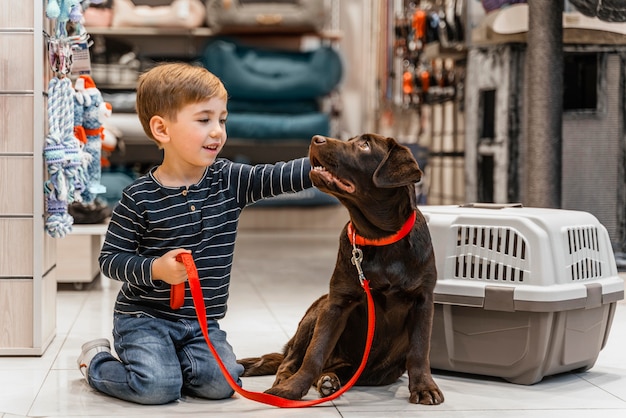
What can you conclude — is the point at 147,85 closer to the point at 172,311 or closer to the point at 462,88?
the point at 172,311

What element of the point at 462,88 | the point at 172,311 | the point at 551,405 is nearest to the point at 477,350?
the point at 551,405

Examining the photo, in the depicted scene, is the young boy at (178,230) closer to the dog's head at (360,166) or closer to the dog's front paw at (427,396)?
the dog's head at (360,166)

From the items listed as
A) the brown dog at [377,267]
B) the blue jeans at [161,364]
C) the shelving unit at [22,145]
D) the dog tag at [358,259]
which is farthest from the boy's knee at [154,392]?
the shelving unit at [22,145]

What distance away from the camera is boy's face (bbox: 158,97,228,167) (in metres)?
2.05

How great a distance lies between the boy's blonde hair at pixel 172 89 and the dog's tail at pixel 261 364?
658 millimetres

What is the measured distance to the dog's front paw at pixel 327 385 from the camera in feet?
6.74

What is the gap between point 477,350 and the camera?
2234mm

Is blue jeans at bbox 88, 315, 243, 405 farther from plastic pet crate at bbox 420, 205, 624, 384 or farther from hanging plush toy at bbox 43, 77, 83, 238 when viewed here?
plastic pet crate at bbox 420, 205, 624, 384

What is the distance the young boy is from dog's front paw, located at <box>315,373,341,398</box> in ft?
0.61

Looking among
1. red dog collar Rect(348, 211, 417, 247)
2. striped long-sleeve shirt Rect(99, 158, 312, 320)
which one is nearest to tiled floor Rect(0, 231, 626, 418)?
striped long-sleeve shirt Rect(99, 158, 312, 320)

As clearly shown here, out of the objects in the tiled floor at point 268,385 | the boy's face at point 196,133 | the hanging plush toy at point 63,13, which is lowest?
the tiled floor at point 268,385

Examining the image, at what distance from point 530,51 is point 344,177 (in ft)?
6.02

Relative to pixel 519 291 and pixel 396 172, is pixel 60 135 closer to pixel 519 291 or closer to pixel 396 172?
pixel 396 172

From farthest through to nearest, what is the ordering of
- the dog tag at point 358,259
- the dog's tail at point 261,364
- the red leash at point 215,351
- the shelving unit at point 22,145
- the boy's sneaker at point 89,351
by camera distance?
the shelving unit at point 22,145 < the dog's tail at point 261,364 < the boy's sneaker at point 89,351 < the dog tag at point 358,259 < the red leash at point 215,351
